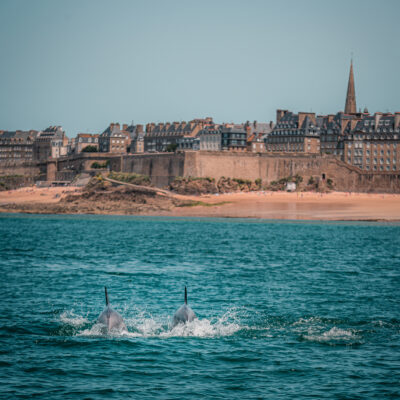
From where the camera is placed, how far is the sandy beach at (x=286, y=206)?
67750mm

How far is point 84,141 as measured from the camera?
436 ft

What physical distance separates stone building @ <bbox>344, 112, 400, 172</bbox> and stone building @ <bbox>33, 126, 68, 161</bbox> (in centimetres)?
6432

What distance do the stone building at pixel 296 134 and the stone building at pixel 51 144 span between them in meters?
53.0

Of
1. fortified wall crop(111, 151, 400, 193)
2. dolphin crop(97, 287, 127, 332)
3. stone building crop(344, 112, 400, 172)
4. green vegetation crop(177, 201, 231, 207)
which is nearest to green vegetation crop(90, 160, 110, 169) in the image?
fortified wall crop(111, 151, 400, 193)

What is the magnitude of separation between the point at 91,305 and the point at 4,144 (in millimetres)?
134384

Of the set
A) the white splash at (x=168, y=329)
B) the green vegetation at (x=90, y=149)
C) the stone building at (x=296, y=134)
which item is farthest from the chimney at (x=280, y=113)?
the white splash at (x=168, y=329)

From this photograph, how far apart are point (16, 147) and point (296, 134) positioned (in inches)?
2806

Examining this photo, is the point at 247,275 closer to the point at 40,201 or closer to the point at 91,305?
the point at 91,305

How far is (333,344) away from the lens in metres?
17.9

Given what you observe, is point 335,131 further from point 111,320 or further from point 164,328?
point 111,320

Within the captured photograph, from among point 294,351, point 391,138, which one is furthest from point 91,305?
point 391,138

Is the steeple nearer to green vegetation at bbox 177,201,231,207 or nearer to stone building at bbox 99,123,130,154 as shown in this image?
stone building at bbox 99,123,130,154

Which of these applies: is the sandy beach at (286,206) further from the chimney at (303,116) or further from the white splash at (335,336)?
the white splash at (335,336)

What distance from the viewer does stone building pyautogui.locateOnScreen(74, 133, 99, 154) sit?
432ft
